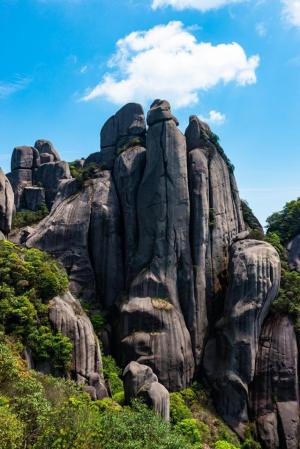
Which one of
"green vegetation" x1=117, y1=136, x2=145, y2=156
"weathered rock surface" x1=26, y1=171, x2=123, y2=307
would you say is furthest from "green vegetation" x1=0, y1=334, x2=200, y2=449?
"green vegetation" x1=117, y1=136, x2=145, y2=156

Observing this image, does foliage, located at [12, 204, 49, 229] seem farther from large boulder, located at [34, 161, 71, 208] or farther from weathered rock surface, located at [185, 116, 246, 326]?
weathered rock surface, located at [185, 116, 246, 326]

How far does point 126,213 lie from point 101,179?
472 centimetres

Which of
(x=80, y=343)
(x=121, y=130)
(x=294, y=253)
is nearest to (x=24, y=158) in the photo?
(x=121, y=130)

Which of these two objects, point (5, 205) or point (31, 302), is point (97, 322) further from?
point (5, 205)

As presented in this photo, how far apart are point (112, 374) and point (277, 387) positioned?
11.6m

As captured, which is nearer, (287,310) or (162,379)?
(162,379)

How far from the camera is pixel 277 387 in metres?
28.5

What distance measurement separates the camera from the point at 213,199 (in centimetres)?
3572

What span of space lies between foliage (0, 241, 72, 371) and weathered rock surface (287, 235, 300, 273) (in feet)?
73.5

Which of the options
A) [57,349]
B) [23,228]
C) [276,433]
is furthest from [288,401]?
[23,228]

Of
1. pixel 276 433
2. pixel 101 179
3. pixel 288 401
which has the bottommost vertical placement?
pixel 276 433

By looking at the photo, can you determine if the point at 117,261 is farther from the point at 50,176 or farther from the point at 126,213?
A: the point at 50,176

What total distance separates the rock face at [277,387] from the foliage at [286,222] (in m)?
14.0

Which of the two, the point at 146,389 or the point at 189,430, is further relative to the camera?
the point at 189,430
